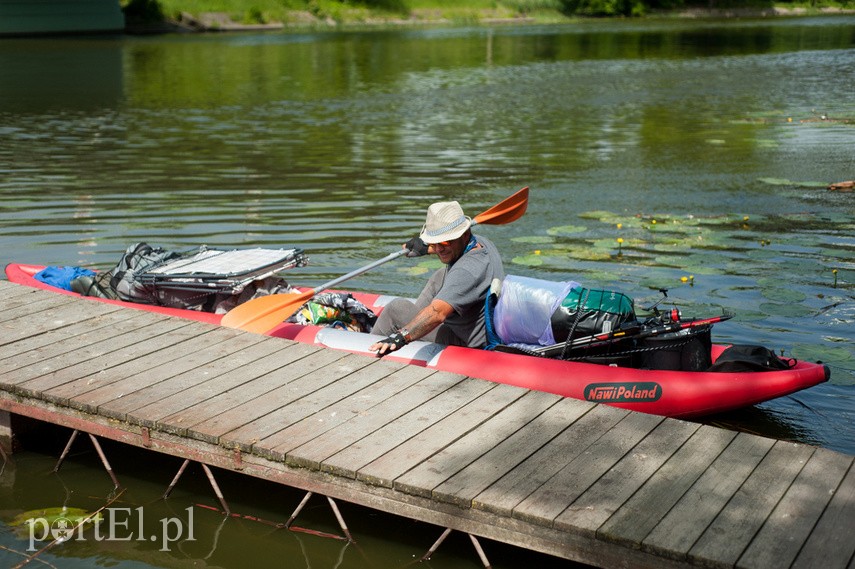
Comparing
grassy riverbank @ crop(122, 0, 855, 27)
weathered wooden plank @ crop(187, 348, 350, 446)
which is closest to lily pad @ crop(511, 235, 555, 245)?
weathered wooden plank @ crop(187, 348, 350, 446)

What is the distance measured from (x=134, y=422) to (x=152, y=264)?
211 cm

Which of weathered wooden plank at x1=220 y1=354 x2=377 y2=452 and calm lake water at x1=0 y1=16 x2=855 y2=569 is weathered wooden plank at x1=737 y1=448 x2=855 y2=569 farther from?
weathered wooden plank at x1=220 y1=354 x2=377 y2=452

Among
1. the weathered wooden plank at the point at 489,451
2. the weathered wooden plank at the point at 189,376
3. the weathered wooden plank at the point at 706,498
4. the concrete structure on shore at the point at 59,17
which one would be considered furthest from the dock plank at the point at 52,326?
the concrete structure on shore at the point at 59,17

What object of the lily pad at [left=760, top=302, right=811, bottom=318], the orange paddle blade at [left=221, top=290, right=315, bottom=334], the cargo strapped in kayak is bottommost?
the lily pad at [left=760, top=302, right=811, bottom=318]

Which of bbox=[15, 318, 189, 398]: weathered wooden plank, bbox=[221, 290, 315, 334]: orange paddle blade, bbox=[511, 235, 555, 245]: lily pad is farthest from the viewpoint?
bbox=[511, 235, 555, 245]: lily pad

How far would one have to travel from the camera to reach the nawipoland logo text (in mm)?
4801

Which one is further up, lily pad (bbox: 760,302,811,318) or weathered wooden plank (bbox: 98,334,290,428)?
weathered wooden plank (bbox: 98,334,290,428)

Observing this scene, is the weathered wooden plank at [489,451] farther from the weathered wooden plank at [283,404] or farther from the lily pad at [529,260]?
the lily pad at [529,260]

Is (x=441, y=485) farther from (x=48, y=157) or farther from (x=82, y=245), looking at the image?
(x=48, y=157)

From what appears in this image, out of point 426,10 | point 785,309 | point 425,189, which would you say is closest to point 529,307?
point 785,309

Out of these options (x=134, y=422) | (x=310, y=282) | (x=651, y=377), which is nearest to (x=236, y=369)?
(x=134, y=422)

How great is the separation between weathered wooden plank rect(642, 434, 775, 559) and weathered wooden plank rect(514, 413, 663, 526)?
37 cm

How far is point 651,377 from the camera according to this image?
548 cm

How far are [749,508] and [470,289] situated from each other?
206 centimetres
